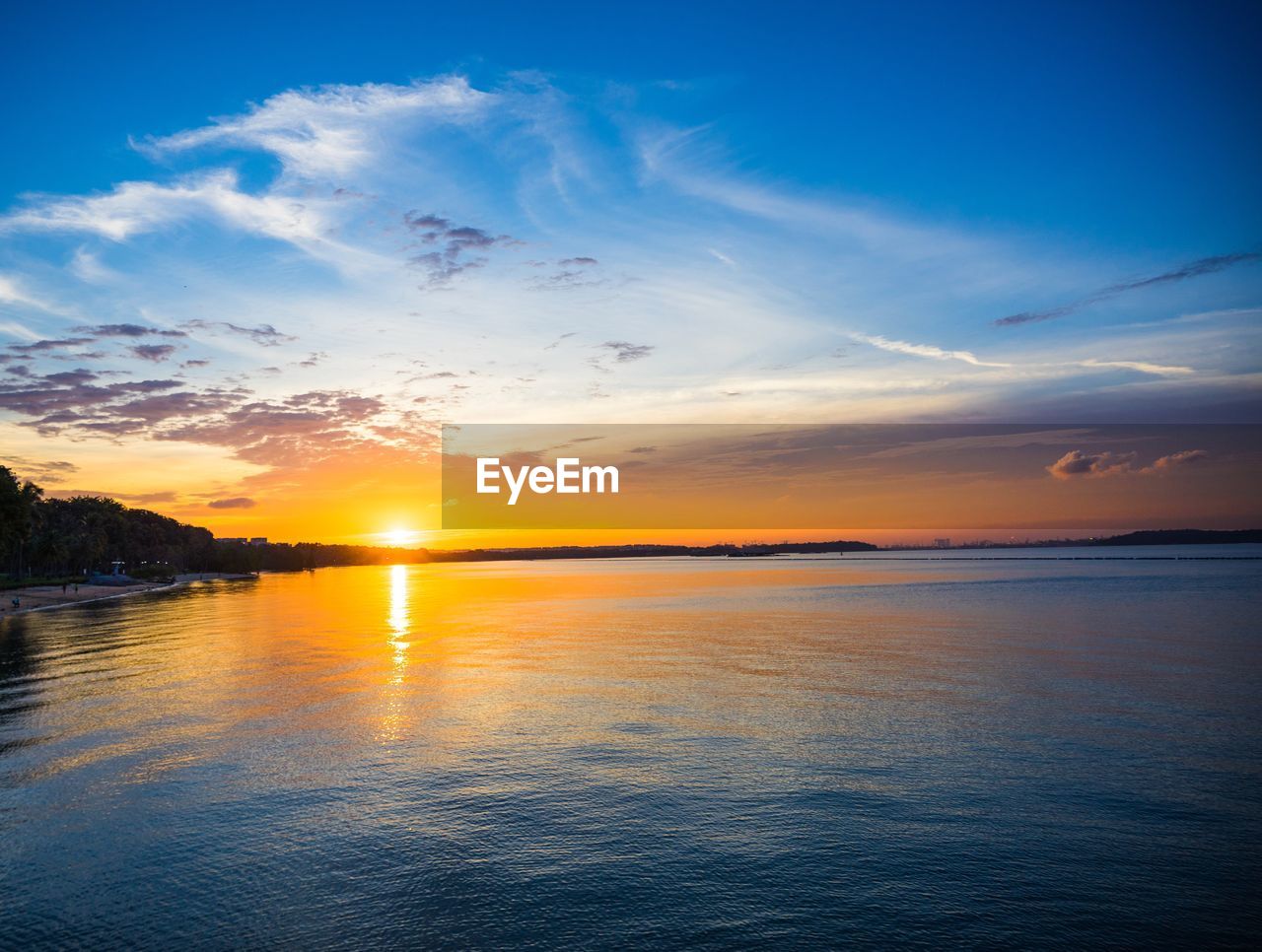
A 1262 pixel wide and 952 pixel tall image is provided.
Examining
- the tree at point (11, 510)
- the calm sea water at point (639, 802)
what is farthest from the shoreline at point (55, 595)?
the calm sea water at point (639, 802)

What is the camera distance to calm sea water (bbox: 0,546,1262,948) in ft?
50.0

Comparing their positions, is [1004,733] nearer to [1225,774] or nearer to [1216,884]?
[1225,774]

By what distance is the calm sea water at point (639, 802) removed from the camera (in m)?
15.2

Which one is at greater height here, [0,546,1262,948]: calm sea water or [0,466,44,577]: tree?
[0,466,44,577]: tree

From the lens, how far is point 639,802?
21656 millimetres

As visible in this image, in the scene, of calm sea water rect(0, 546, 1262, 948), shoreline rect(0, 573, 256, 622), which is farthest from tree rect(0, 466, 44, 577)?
calm sea water rect(0, 546, 1262, 948)

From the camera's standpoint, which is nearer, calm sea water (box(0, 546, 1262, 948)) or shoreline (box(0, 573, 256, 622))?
calm sea water (box(0, 546, 1262, 948))

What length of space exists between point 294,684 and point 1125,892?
130 feet

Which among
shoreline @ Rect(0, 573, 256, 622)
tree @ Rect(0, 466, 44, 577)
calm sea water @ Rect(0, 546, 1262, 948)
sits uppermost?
tree @ Rect(0, 466, 44, 577)

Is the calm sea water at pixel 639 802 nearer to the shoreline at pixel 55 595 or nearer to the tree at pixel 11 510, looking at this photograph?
the shoreline at pixel 55 595

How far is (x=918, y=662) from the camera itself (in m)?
47.5

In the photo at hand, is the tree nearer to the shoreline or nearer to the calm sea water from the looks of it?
the shoreline

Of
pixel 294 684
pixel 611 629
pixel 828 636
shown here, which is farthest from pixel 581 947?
pixel 611 629

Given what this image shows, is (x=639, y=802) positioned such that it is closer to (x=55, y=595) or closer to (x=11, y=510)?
(x=11, y=510)
